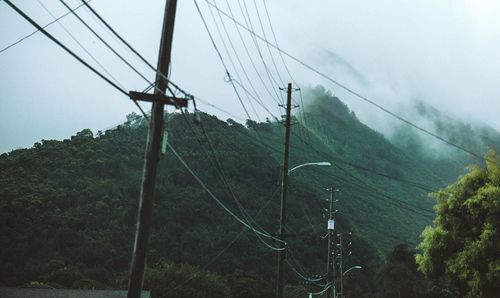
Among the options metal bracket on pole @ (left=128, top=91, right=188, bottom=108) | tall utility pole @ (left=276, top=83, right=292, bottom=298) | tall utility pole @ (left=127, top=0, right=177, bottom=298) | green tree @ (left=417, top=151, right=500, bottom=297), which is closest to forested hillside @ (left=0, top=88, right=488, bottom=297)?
tall utility pole @ (left=276, top=83, right=292, bottom=298)

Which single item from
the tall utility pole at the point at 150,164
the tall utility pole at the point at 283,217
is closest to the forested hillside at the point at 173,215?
the tall utility pole at the point at 283,217

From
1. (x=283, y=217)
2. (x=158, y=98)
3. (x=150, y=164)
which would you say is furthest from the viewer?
(x=283, y=217)

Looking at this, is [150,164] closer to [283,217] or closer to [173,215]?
[283,217]

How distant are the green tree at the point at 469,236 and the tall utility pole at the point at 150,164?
69.7 ft

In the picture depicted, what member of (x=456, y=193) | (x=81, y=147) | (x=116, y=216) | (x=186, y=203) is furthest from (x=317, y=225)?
(x=456, y=193)

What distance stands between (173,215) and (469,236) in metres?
54.0

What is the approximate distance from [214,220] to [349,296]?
924 inches

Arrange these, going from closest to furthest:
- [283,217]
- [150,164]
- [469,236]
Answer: [150,164], [283,217], [469,236]

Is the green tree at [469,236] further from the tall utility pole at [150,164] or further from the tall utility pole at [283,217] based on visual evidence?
the tall utility pole at [150,164]

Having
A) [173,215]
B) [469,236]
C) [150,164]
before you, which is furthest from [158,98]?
[173,215]

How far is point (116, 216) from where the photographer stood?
6944 centimetres

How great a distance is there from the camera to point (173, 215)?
7588 cm

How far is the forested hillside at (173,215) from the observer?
55250 mm

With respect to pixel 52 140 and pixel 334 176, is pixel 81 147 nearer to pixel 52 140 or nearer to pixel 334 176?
pixel 52 140
